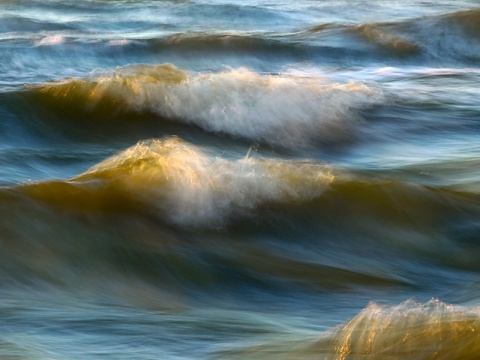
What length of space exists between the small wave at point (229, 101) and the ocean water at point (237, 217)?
21 millimetres

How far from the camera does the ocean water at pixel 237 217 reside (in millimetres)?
4328

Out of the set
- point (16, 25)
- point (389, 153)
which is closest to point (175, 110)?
point (389, 153)

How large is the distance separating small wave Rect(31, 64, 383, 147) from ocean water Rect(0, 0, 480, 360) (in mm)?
21

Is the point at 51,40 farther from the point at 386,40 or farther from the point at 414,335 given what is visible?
the point at 414,335

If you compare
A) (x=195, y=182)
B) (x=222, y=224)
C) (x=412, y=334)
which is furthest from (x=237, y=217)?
(x=412, y=334)

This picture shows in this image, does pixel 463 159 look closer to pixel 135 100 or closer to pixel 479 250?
pixel 479 250

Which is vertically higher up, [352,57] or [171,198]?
[352,57]

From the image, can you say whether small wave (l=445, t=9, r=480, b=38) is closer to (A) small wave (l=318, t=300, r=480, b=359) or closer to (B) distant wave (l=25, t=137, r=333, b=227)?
(B) distant wave (l=25, t=137, r=333, b=227)

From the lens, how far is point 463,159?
327 inches

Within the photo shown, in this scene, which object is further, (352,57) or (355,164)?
(352,57)

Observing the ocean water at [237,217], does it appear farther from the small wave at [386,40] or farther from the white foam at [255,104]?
the small wave at [386,40]

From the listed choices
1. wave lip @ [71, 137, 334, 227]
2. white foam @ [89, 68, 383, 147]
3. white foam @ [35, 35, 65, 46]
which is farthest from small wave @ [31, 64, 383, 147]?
white foam @ [35, 35, 65, 46]

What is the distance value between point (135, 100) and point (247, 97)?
3.51ft

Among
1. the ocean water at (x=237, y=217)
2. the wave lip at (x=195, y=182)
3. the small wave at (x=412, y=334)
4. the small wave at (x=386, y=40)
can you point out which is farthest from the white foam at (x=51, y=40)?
the small wave at (x=412, y=334)
